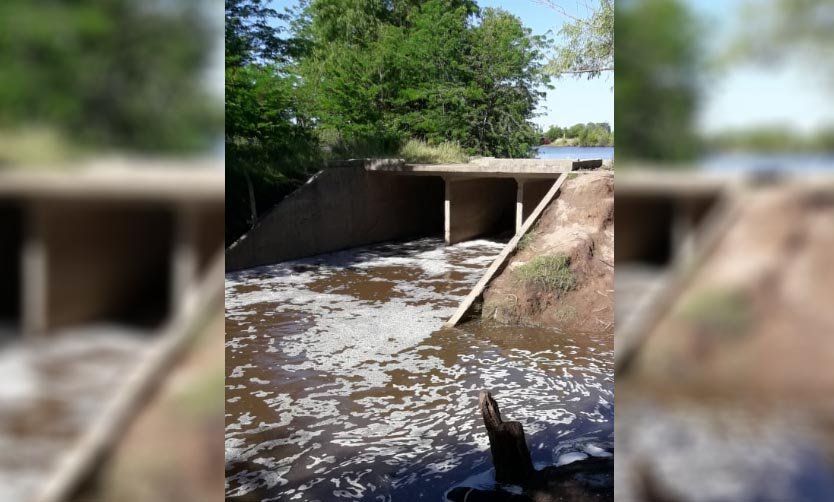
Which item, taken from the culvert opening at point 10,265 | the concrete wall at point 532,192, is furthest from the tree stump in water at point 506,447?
the concrete wall at point 532,192

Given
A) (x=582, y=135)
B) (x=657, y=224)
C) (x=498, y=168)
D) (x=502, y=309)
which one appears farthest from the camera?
(x=582, y=135)

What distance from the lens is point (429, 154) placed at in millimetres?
14180

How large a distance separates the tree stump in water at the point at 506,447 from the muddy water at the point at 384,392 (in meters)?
0.18

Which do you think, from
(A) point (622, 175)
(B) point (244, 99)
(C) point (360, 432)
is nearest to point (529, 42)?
(B) point (244, 99)

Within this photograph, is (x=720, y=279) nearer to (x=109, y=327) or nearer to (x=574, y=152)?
(x=109, y=327)

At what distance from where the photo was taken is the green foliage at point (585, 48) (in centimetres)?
1256

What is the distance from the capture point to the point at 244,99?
1205cm

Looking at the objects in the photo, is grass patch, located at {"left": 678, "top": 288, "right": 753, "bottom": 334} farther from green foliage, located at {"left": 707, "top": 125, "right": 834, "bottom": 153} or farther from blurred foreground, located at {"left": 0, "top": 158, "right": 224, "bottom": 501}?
blurred foreground, located at {"left": 0, "top": 158, "right": 224, "bottom": 501}

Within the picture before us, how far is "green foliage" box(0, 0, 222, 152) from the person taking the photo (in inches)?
30.9

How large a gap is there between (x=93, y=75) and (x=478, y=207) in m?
13.5

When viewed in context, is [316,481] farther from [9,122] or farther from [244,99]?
[244,99]

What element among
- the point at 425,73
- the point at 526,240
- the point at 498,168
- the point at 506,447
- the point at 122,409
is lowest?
the point at 506,447

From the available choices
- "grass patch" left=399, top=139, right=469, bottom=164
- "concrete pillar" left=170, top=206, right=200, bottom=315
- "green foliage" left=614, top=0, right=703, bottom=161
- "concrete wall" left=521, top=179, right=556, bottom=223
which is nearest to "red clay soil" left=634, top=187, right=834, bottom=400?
"green foliage" left=614, top=0, right=703, bottom=161

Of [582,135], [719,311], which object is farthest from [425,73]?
[719,311]
